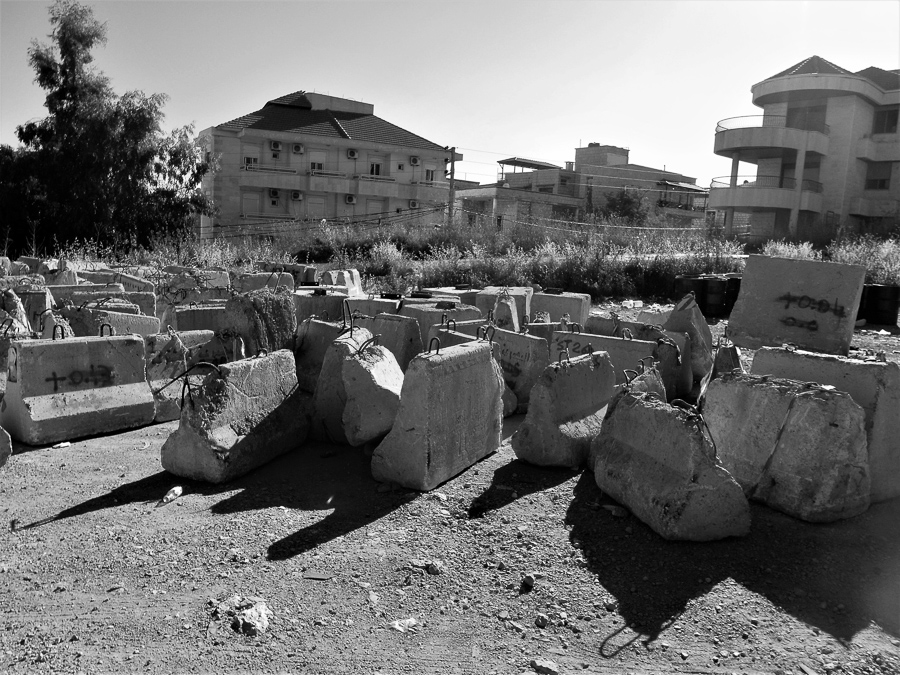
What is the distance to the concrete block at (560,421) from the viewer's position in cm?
454

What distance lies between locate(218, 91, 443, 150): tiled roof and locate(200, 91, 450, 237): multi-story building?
49 millimetres

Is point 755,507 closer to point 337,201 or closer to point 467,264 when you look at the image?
point 467,264

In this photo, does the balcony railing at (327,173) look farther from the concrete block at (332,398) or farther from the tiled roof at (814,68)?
the concrete block at (332,398)

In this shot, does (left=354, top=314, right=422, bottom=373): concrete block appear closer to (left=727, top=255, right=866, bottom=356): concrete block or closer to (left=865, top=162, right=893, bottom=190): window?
(left=727, top=255, right=866, bottom=356): concrete block

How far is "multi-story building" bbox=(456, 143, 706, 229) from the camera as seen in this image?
42938 millimetres

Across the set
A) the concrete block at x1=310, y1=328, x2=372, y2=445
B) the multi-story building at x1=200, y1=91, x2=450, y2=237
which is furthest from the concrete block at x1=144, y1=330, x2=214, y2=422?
the multi-story building at x1=200, y1=91, x2=450, y2=237

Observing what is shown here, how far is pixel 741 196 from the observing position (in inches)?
1320

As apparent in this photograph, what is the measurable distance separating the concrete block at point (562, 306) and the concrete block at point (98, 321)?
4.66 metres

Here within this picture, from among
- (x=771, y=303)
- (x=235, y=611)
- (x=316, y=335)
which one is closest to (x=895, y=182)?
(x=771, y=303)

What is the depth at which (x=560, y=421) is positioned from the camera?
4.59 meters

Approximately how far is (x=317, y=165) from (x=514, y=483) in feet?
110

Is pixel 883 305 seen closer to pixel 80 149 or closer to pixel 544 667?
pixel 544 667

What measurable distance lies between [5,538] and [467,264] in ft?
46.4

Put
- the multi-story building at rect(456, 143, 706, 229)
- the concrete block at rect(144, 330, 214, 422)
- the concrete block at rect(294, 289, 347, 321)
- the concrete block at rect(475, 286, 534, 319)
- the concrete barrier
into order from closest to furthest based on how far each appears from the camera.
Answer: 1. the concrete barrier
2. the concrete block at rect(144, 330, 214, 422)
3. the concrete block at rect(294, 289, 347, 321)
4. the concrete block at rect(475, 286, 534, 319)
5. the multi-story building at rect(456, 143, 706, 229)
